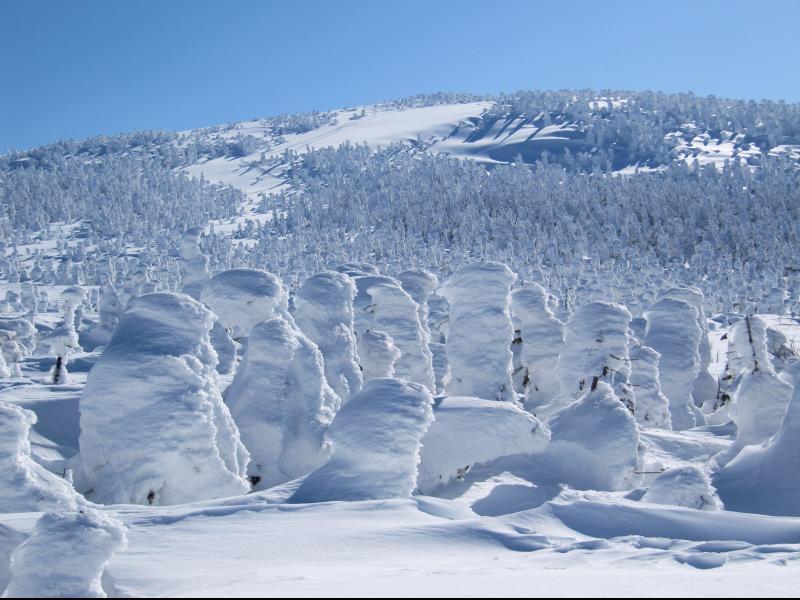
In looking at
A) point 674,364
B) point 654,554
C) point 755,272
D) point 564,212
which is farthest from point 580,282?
point 654,554

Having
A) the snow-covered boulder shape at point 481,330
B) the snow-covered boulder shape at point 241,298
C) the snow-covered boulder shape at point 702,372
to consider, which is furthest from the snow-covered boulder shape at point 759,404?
the snow-covered boulder shape at point 702,372

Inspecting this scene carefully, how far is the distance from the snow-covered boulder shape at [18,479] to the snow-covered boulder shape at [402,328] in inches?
553

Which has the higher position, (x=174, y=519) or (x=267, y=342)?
(x=267, y=342)

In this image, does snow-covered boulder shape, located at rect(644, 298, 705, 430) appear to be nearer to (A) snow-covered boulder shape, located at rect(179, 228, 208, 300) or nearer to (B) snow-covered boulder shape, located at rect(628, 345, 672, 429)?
(B) snow-covered boulder shape, located at rect(628, 345, 672, 429)

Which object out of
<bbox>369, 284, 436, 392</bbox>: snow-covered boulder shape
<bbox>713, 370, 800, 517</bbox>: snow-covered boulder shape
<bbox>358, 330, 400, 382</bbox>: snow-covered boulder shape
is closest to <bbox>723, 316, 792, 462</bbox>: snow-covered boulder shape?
<bbox>713, 370, 800, 517</bbox>: snow-covered boulder shape

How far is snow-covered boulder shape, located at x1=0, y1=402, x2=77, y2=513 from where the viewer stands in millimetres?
9102

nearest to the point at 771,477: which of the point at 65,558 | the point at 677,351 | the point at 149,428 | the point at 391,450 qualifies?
the point at 391,450

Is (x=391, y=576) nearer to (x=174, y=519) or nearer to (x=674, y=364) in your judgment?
(x=174, y=519)

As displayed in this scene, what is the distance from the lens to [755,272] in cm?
8956

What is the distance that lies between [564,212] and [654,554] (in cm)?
12222

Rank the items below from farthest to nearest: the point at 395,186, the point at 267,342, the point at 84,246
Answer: the point at 395,186 < the point at 84,246 < the point at 267,342

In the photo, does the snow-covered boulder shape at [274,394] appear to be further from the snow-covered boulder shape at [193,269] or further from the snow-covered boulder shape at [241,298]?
the snow-covered boulder shape at [193,269]

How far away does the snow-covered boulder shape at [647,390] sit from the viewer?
2219 centimetres

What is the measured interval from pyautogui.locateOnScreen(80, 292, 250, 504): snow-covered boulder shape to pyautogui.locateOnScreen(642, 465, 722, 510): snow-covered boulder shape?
6.43 metres
